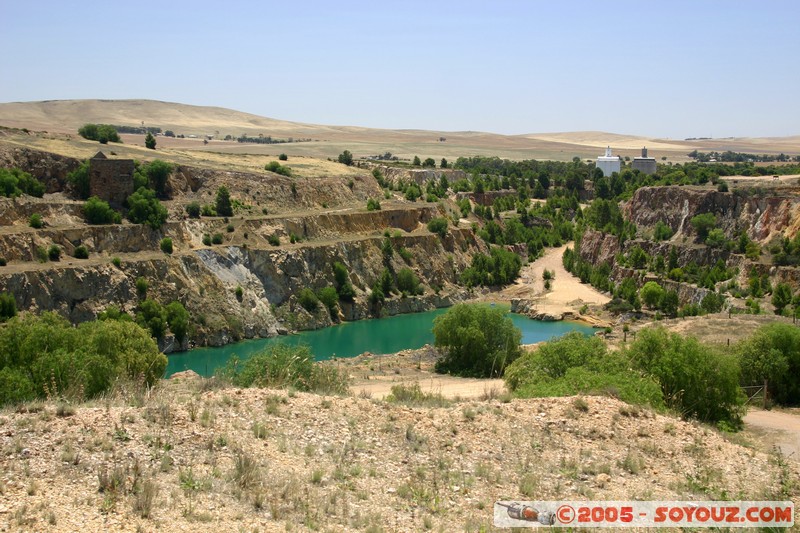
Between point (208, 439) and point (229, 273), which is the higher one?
point (208, 439)

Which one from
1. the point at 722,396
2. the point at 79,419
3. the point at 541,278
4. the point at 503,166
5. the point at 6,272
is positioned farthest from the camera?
the point at 503,166

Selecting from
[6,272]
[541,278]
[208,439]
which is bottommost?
[541,278]

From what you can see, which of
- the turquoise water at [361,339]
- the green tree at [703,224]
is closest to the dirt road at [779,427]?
the turquoise water at [361,339]

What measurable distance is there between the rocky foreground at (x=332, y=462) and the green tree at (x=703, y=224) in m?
54.6

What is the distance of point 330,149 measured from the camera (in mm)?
155625

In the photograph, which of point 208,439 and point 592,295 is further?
point 592,295

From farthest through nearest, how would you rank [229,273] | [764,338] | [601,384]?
[229,273] → [764,338] → [601,384]

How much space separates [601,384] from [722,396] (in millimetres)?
5227

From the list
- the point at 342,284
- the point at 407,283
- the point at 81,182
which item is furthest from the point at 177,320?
the point at 407,283

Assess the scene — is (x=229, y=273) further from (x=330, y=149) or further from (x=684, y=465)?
(x=330, y=149)

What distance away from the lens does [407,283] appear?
2534 inches

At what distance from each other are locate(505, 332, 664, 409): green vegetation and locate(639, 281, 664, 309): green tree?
32865 mm

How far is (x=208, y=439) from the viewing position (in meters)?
14.1

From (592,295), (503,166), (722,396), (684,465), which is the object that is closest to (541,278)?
(592,295)
